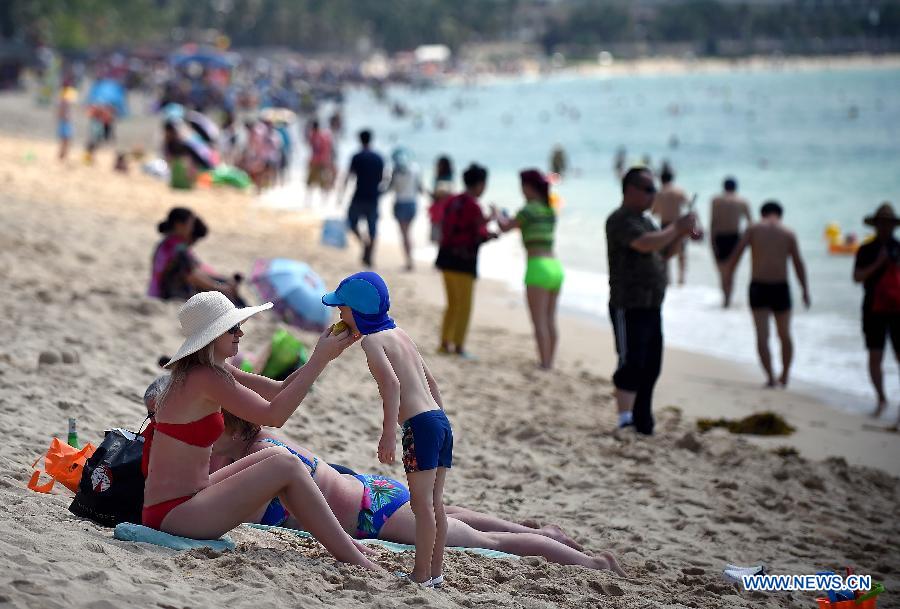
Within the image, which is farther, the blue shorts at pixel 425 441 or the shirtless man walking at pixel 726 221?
the shirtless man walking at pixel 726 221

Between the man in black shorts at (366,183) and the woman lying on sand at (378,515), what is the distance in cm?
847

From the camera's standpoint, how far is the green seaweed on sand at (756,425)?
7.79m

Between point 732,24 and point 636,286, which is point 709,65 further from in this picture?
point 636,286

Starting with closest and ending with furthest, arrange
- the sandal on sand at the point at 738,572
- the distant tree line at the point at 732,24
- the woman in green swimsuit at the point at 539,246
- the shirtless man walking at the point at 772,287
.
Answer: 1. the sandal on sand at the point at 738,572
2. the woman in green swimsuit at the point at 539,246
3. the shirtless man walking at the point at 772,287
4. the distant tree line at the point at 732,24

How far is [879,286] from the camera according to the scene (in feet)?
27.5

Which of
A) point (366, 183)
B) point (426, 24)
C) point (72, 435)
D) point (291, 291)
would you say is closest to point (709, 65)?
point (426, 24)

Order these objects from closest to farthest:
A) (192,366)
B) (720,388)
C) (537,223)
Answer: (192,366) < (537,223) < (720,388)

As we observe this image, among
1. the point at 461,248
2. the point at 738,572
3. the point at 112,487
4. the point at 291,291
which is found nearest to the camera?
the point at 112,487

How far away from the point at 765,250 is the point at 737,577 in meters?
4.94

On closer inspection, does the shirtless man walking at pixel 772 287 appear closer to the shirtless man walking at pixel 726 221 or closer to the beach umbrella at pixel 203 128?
the shirtless man walking at pixel 726 221

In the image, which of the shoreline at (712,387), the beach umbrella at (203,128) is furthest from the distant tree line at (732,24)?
the shoreline at (712,387)

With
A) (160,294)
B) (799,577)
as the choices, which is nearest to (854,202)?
(160,294)

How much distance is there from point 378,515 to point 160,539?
2.92ft

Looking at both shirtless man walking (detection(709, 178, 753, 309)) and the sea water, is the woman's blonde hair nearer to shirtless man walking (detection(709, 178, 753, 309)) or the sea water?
the sea water
